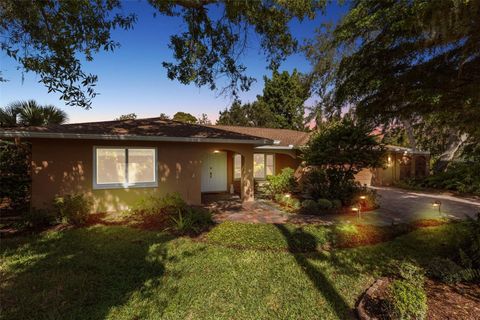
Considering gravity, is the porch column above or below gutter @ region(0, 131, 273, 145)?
below

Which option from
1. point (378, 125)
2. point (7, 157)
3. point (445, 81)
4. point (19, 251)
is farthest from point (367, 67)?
point (7, 157)

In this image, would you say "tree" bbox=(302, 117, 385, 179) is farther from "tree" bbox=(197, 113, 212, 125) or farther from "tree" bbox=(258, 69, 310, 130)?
"tree" bbox=(197, 113, 212, 125)

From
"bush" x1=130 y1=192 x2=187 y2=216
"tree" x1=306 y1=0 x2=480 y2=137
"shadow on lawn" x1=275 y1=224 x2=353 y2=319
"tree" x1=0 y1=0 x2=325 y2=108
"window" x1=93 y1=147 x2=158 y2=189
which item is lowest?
"shadow on lawn" x1=275 y1=224 x2=353 y2=319

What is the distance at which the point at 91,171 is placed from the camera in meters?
9.38

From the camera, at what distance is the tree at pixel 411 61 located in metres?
3.92

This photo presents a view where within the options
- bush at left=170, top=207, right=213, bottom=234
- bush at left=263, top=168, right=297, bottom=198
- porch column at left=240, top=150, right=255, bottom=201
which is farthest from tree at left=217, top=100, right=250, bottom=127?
bush at left=170, top=207, right=213, bottom=234

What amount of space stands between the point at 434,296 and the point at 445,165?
66.3 feet

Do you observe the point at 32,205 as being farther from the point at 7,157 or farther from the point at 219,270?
the point at 219,270

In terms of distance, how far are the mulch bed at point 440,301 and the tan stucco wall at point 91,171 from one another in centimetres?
790

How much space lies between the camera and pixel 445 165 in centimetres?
1984

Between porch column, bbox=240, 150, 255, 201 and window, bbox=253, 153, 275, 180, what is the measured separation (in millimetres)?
4382

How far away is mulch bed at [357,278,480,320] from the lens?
3586 mm

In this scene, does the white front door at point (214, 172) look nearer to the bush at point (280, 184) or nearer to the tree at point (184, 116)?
the bush at point (280, 184)

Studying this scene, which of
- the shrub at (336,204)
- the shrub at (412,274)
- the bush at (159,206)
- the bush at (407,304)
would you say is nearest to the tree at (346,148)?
the shrub at (336,204)
